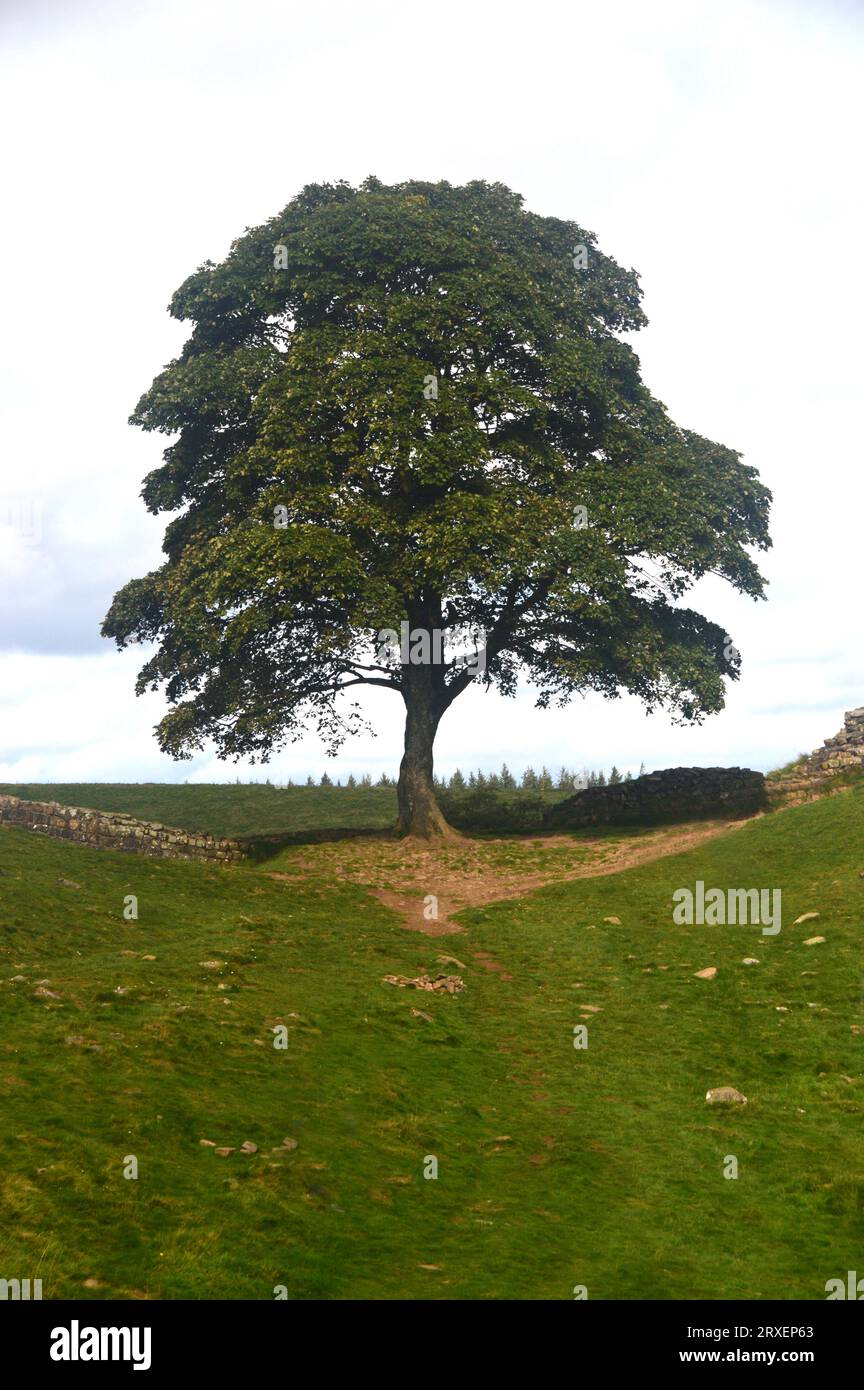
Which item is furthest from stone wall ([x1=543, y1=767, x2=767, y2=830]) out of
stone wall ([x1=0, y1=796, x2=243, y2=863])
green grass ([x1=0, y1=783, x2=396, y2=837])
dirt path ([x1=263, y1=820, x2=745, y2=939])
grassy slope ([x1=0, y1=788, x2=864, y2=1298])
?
grassy slope ([x1=0, y1=788, x2=864, y2=1298])

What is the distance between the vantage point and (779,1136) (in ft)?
54.5

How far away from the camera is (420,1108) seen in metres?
16.8

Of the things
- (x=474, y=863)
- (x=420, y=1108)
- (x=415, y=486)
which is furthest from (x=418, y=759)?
(x=420, y=1108)

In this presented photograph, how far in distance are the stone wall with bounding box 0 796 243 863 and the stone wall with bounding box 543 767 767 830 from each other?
1370 cm

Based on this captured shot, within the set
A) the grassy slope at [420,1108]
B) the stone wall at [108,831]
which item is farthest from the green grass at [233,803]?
the grassy slope at [420,1108]

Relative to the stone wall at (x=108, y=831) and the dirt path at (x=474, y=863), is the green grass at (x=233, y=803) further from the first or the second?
the dirt path at (x=474, y=863)

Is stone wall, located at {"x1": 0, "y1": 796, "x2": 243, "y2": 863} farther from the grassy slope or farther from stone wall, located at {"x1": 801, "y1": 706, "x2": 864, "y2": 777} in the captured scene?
stone wall, located at {"x1": 801, "y1": 706, "x2": 864, "y2": 777}

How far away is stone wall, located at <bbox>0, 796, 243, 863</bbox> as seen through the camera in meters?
38.4

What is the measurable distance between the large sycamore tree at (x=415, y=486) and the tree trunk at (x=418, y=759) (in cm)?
8

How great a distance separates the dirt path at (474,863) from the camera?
1342 inches

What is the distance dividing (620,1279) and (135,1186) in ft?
16.5
